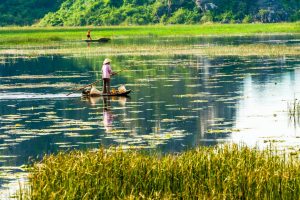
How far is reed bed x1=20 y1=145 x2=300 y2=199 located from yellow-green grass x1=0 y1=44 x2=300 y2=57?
46.5 meters

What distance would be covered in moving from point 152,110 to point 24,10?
135m

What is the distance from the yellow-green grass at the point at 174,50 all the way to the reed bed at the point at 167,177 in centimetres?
4651

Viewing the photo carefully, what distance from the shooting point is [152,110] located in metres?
34.1

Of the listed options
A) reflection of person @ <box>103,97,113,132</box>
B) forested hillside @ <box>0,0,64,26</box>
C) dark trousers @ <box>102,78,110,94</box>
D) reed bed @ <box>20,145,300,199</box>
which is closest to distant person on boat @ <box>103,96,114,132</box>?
reflection of person @ <box>103,97,113,132</box>

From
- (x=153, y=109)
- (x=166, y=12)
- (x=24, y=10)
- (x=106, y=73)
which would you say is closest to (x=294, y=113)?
(x=153, y=109)

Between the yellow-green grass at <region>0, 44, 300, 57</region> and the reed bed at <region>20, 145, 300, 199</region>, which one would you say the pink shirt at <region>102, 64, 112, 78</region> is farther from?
the yellow-green grass at <region>0, 44, 300, 57</region>

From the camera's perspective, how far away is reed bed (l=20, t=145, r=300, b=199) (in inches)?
677

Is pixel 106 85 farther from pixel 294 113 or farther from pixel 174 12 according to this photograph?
pixel 174 12

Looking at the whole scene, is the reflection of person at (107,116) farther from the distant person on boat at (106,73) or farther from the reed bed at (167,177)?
the reed bed at (167,177)

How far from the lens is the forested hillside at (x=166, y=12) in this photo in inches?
5984

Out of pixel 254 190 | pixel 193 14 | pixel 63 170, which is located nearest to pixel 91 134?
pixel 63 170

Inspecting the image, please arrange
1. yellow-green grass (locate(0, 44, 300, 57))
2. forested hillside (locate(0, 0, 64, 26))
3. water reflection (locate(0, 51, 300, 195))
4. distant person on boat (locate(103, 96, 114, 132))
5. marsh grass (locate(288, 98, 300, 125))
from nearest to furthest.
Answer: water reflection (locate(0, 51, 300, 195)), distant person on boat (locate(103, 96, 114, 132)), marsh grass (locate(288, 98, 300, 125)), yellow-green grass (locate(0, 44, 300, 57)), forested hillside (locate(0, 0, 64, 26))

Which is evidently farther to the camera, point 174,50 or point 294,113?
point 174,50

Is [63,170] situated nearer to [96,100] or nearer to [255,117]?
[255,117]
